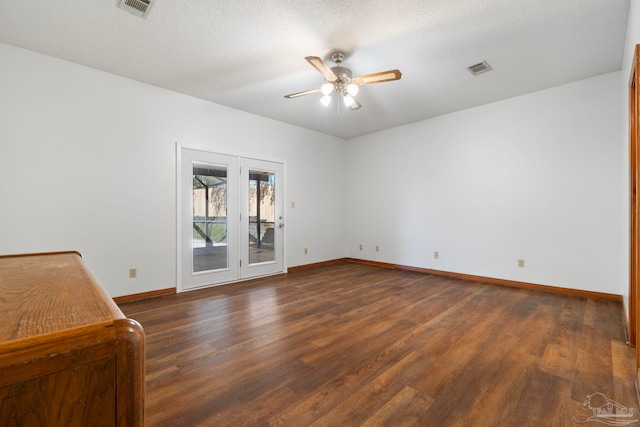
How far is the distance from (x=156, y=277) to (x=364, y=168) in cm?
425

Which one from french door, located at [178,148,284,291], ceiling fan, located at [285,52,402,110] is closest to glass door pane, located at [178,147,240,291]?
french door, located at [178,148,284,291]

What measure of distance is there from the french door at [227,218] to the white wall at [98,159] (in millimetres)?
169

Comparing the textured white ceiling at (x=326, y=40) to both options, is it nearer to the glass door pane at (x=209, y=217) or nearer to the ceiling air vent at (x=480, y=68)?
the ceiling air vent at (x=480, y=68)

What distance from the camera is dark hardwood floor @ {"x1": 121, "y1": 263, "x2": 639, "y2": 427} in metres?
1.59

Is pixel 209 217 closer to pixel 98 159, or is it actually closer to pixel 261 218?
pixel 261 218

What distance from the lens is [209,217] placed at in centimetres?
426

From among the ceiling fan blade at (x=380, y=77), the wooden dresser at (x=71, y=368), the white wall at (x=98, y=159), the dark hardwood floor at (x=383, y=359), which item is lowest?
the dark hardwood floor at (x=383, y=359)

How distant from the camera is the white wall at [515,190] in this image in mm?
3494

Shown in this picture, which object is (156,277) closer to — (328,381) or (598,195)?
(328,381)

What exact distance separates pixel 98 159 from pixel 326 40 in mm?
2886

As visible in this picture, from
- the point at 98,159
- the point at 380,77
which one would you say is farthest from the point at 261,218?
the point at 380,77

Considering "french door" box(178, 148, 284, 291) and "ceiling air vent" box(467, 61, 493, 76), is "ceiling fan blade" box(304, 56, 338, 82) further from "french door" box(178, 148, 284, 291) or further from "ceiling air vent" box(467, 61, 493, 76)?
"french door" box(178, 148, 284, 291)

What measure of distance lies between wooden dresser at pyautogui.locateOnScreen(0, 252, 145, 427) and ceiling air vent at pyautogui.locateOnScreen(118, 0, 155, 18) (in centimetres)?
264

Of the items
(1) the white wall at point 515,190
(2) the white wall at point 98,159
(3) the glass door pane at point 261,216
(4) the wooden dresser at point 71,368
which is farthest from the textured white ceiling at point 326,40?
(4) the wooden dresser at point 71,368
